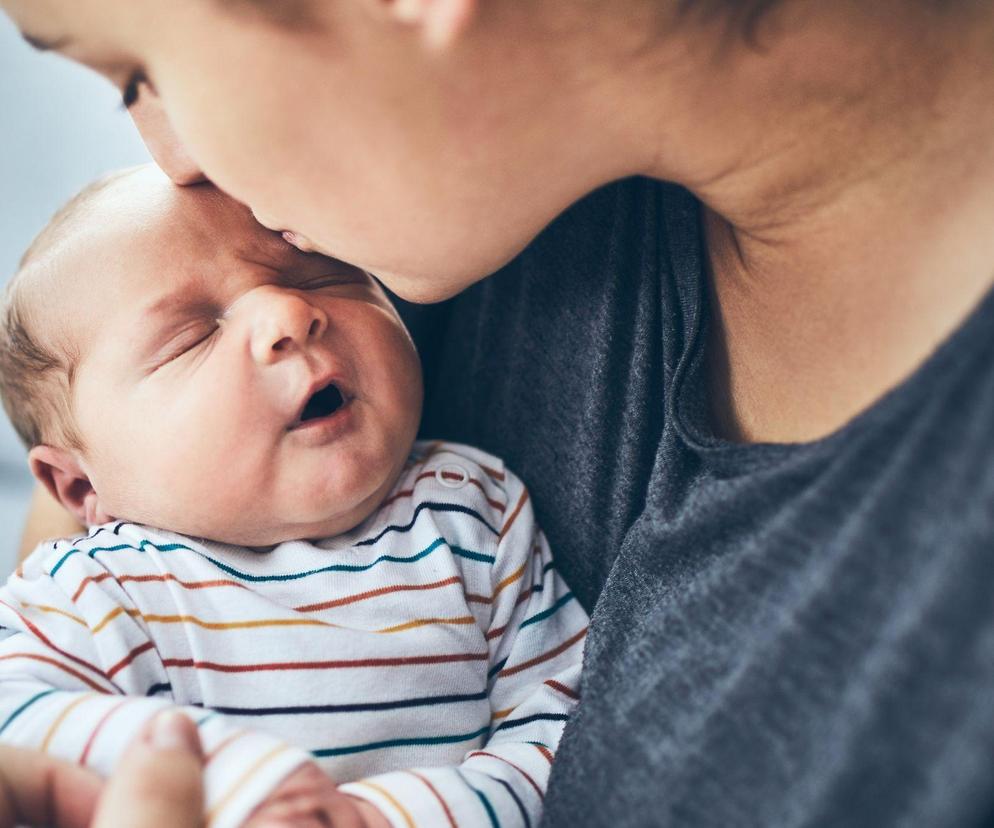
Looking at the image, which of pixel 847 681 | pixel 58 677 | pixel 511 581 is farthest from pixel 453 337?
pixel 847 681

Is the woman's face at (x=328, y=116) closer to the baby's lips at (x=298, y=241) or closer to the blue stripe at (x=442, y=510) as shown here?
the baby's lips at (x=298, y=241)

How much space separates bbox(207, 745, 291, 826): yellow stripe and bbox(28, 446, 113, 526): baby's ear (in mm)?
457

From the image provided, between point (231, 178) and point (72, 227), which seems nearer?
point (231, 178)

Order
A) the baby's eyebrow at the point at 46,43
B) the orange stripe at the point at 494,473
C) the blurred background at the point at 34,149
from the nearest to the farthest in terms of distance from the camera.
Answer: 1. the baby's eyebrow at the point at 46,43
2. the orange stripe at the point at 494,473
3. the blurred background at the point at 34,149

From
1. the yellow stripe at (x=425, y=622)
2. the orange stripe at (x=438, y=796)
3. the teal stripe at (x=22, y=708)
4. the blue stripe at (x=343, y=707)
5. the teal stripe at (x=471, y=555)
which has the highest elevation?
the teal stripe at (x=471, y=555)

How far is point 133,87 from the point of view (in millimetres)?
664

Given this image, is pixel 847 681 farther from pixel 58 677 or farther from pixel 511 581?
pixel 58 677

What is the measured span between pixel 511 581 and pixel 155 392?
0.42 m

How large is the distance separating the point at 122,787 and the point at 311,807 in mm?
135

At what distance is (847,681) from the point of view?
1.82ft

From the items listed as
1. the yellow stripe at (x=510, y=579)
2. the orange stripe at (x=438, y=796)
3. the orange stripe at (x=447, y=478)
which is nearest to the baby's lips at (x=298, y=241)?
the orange stripe at (x=447, y=478)

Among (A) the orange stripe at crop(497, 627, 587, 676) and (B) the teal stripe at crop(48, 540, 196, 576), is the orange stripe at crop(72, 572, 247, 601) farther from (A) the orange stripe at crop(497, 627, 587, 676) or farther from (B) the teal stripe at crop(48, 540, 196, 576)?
(A) the orange stripe at crop(497, 627, 587, 676)

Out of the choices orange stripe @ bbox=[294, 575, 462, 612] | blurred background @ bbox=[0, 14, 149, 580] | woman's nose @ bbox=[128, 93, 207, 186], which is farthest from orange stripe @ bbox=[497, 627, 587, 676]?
blurred background @ bbox=[0, 14, 149, 580]

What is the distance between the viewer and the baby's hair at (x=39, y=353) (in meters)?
0.96
